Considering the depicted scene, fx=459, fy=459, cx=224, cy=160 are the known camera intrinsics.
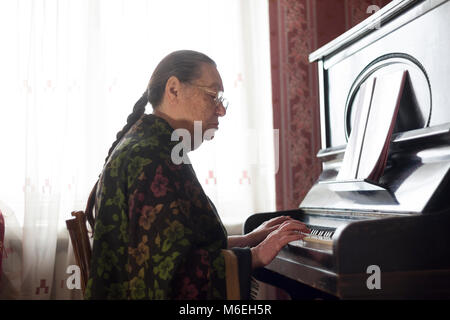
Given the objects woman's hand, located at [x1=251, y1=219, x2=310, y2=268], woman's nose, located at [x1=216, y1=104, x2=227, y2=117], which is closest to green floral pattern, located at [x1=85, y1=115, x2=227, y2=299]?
woman's hand, located at [x1=251, y1=219, x2=310, y2=268]

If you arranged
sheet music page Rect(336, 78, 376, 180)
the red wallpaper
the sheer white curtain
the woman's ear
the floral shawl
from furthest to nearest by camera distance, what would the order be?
1. the red wallpaper
2. the sheer white curtain
3. sheet music page Rect(336, 78, 376, 180)
4. the woman's ear
5. the floral shawl

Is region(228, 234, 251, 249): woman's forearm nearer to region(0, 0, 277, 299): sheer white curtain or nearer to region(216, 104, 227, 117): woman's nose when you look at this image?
region(216, 104, 227, 117): woman's nose

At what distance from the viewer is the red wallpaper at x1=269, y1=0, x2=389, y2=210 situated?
3.29m

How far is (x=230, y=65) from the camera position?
3.25 meters

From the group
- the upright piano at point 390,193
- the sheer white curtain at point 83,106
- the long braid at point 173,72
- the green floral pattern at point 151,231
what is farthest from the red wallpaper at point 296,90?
the green floral pattern at point 151,231

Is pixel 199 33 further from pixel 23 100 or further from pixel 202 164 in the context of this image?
pixel 23 100

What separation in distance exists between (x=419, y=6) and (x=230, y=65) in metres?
1.71

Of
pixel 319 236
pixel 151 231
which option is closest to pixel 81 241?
pixel 151 231

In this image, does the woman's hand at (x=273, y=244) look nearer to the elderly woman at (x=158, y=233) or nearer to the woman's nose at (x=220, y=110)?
the elderly woman at (x=158, y=233)

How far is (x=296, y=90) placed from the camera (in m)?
3.33

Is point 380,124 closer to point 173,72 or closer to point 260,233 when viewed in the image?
point 260,233

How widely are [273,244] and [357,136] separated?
0.64 metres
